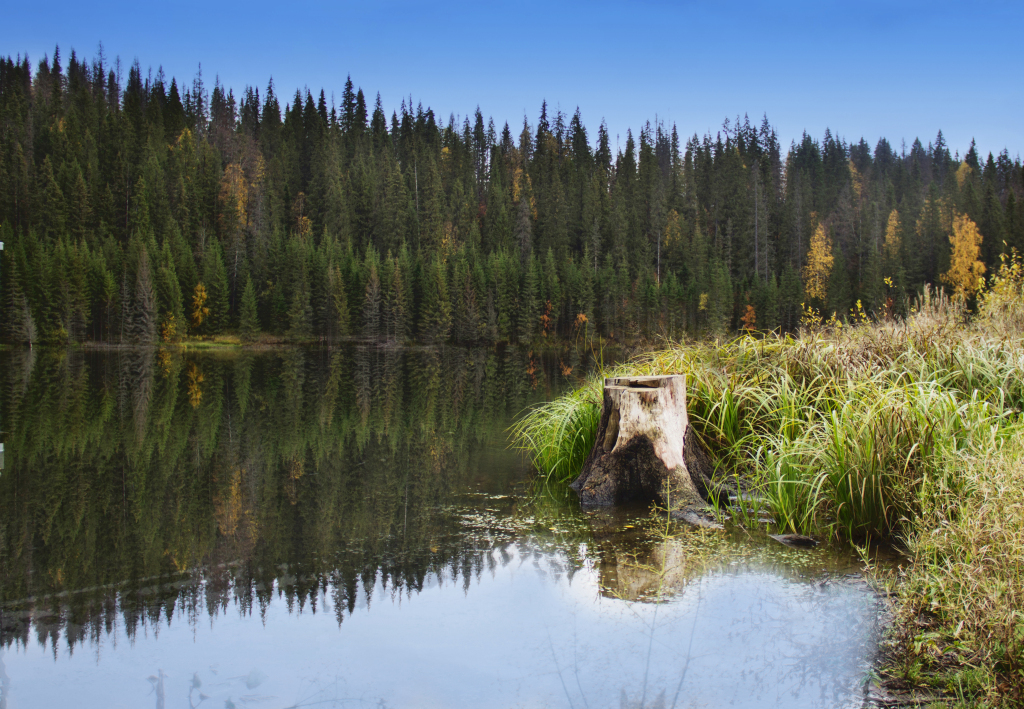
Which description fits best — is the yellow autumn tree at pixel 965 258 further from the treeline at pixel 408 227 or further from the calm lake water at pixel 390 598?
the calm lake water at pixel 390 598

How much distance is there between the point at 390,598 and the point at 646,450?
3.14 m

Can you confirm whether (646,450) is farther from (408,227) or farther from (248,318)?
(408,227)

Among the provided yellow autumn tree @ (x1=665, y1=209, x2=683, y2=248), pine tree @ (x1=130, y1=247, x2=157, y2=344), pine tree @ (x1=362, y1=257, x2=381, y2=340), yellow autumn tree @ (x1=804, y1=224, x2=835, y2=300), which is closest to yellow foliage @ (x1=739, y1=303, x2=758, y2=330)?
yellow autumn tree @ (x1=804, y1=224, x2=835, y2=300)

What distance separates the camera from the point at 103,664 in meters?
3.87

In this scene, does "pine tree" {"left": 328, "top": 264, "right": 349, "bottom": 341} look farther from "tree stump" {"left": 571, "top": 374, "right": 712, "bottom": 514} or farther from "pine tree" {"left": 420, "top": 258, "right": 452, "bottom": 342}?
"tree stump" {"left": 571, "top": 374, "right": 712, "bottom": 514}

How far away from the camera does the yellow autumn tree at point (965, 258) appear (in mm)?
70188

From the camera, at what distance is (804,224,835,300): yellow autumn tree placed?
3118 inches

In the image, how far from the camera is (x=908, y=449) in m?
5.51

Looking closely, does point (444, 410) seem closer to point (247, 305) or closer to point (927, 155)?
point (247, 305)

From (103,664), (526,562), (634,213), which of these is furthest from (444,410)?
(634,213)

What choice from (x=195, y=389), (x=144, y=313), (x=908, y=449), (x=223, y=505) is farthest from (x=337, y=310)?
(x=908, y=449)

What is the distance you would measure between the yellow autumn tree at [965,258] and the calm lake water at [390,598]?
249 feet

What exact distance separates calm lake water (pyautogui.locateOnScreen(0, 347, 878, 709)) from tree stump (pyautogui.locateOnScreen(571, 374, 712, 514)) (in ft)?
1.57

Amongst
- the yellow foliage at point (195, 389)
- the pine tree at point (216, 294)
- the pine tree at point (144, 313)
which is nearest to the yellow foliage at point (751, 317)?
the pine tree at point (216, 294)
